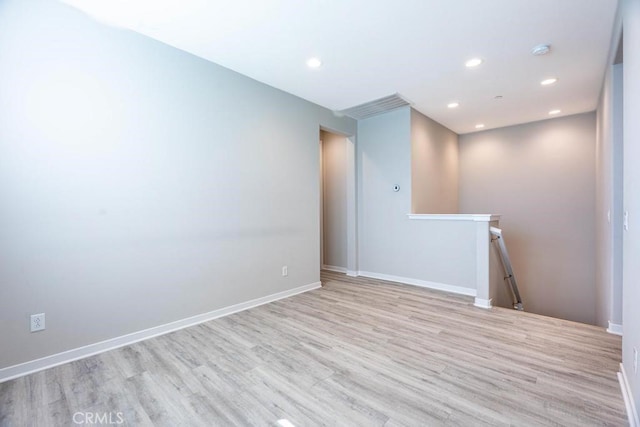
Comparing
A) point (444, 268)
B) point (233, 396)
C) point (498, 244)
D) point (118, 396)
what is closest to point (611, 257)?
point (498, 244)

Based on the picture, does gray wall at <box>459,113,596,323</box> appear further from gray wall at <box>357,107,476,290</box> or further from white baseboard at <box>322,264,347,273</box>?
white baseboard at <box>322,264,347,273</box>

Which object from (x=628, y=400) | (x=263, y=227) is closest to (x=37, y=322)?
(x=263, y=227)

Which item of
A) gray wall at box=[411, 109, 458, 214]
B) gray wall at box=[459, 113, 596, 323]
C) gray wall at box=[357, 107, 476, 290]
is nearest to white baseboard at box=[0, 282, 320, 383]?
gray wall at box=[357, 107, 476, 290]

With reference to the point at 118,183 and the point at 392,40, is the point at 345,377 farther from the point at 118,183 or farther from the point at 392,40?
the point at 392,40

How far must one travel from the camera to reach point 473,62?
296 centimetres

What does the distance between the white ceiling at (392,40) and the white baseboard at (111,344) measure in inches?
104

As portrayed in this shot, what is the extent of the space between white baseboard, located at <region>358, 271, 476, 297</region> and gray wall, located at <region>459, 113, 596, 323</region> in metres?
2.17

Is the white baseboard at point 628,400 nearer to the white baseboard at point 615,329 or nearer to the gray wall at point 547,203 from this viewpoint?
the white baseboard at point 615,329

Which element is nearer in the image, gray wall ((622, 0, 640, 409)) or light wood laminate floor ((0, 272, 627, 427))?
gray wall ((622, 0, 640, 409))

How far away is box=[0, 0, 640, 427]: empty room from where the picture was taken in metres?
1.69

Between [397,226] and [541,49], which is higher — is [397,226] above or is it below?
below

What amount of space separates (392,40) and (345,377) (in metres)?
2.83

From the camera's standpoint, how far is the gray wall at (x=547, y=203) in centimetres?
455

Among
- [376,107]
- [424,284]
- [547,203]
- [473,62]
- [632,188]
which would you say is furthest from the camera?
[547,203]
